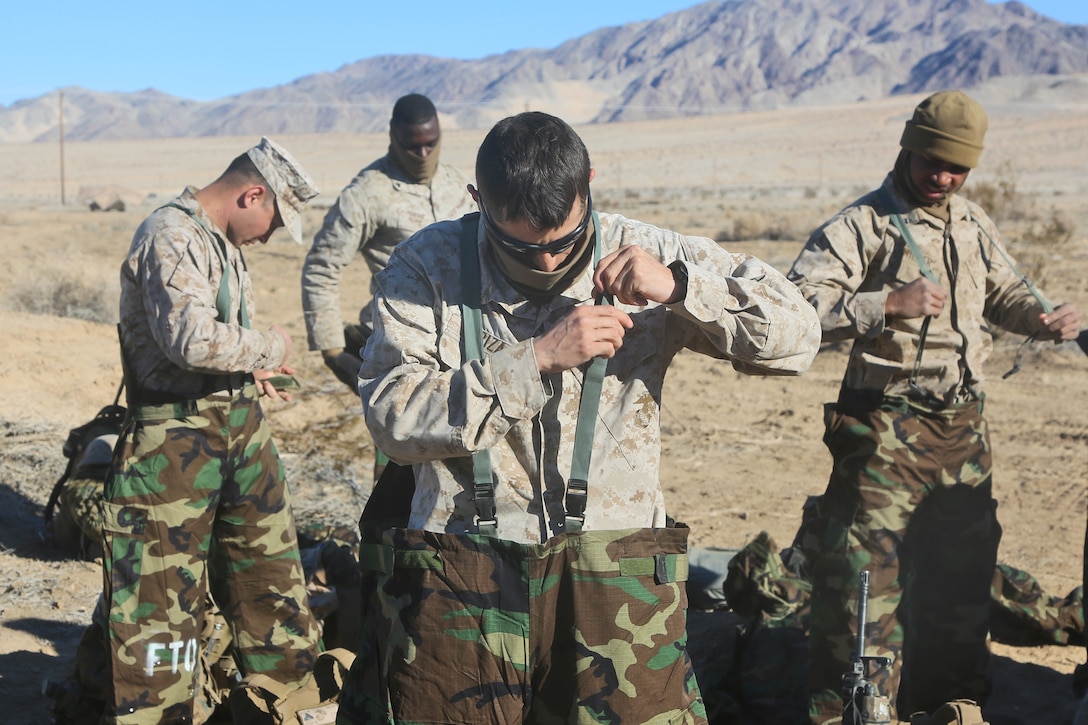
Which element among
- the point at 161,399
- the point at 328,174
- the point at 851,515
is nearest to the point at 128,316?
the point at 161,399

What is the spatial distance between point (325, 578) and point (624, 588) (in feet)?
9.85

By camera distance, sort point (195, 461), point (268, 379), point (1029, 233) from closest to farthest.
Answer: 1. point (195, 461)
2. point (268, 379)
3. point (1029, 233)

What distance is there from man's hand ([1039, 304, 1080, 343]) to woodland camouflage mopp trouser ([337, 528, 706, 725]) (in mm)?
2188

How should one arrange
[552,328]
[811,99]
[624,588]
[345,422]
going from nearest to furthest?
[552,328] → [624,588] → [345,422] → [811,99]

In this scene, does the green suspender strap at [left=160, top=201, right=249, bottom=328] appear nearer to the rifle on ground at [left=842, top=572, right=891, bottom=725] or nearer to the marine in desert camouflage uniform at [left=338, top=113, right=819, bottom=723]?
the marine in desert camouflage uniform at [left=338, top=113, right=819, bottom=723]

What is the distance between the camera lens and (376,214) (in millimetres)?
5625

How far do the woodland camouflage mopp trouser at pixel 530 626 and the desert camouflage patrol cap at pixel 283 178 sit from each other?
210 cm

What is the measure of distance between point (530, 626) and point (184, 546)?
80.5 inches

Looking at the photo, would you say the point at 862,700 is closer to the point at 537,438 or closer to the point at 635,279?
the point at 537,438

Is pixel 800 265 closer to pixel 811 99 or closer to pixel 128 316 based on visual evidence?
pixel 128 316

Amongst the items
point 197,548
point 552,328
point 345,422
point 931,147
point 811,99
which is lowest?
point 345,422

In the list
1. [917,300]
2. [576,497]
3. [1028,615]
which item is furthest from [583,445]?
[1028,615]

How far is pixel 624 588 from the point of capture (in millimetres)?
2480

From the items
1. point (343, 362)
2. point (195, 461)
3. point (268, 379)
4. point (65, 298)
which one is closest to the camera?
point (195, 461)
